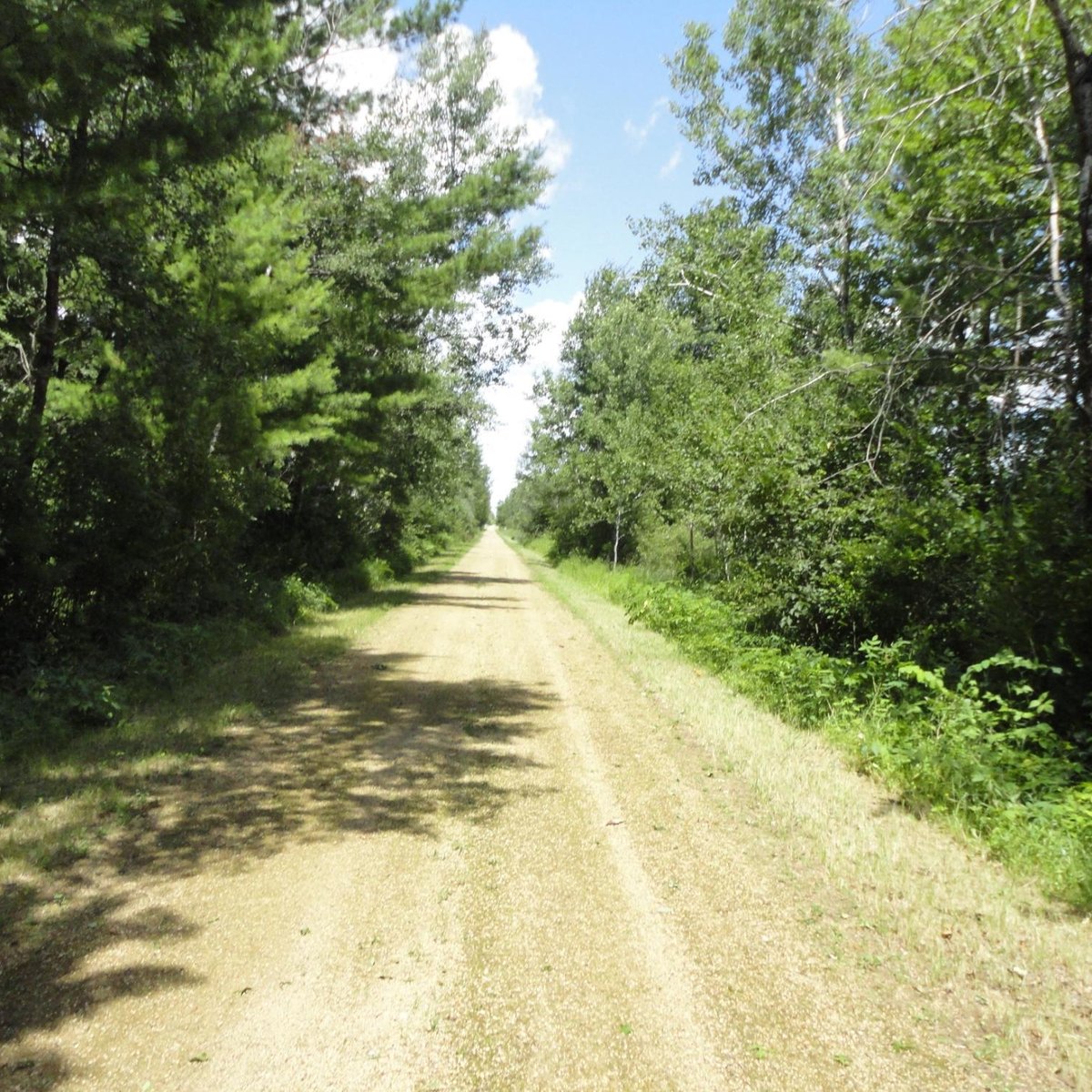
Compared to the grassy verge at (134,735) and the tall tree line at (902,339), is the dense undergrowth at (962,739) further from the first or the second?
the grassy verge at (134,735)

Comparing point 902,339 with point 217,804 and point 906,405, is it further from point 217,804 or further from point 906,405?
point 217,804

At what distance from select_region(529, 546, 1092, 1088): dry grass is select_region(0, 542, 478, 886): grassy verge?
4595 mm

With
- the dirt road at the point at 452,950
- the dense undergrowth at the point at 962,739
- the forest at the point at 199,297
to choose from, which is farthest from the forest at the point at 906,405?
the forest at the point at 199,297

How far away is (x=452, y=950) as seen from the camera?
4.06 metres

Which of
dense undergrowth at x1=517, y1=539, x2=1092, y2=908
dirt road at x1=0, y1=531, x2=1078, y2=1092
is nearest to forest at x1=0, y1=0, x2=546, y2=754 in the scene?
dirt road at x1=0, y1=531, x2=1078, y2=1092

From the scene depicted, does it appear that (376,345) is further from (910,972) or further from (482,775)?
(910,972)

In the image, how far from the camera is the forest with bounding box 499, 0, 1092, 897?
692 centimetres

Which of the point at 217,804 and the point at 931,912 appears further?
the point at 217,804

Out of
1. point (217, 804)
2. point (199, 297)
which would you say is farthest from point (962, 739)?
point (199, 297)

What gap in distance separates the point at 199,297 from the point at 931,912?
1173 centimetres

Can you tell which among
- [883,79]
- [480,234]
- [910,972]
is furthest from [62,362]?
[910,972]

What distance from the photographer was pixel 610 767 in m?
7.41

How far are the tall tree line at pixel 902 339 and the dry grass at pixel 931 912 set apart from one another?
1967 millimetres

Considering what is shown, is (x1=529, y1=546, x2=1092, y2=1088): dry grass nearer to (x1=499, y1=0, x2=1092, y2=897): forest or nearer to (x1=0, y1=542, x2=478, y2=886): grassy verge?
(x1=499, y1=0, x2=1092, y2=897): forest
